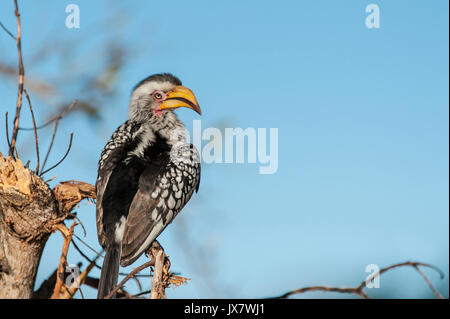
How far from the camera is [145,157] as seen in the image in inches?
183

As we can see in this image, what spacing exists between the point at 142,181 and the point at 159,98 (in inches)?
54.5

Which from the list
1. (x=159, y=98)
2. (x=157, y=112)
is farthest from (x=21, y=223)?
(x=159, y=98)

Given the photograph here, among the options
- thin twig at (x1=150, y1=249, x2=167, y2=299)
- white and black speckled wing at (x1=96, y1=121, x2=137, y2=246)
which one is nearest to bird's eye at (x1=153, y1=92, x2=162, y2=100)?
white and black speckled wing at (x1=96, y1=121, x2=137, y2=246)

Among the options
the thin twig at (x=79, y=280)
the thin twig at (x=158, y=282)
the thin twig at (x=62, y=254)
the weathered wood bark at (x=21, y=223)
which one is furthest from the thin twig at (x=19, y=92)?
the thin twig at (x=158, y=282)

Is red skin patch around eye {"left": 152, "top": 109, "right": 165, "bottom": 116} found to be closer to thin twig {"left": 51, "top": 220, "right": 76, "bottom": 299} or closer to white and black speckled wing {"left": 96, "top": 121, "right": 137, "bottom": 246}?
white and black speckled wing {"left": 96, "top": 121, "right": 137, "bottom": 246}

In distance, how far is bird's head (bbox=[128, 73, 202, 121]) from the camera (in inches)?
213

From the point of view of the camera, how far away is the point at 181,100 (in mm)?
5441

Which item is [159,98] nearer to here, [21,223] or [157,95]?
[157,95]

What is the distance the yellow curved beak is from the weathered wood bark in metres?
1.83

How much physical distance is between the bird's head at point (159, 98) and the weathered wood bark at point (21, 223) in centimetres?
176
